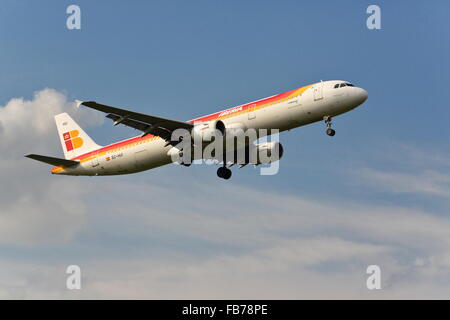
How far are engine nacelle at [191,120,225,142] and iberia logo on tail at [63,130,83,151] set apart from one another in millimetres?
13896

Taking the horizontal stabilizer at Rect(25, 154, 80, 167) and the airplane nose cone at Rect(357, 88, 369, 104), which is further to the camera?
the horizontal stabilizer at Rect(25, 154, 80, 167)

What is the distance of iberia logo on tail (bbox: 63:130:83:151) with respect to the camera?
4991cm

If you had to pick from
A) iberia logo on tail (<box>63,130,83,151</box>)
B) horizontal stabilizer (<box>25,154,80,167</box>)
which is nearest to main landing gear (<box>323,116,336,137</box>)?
horizontal stabilizer (<box>25,154,80,167</box>)

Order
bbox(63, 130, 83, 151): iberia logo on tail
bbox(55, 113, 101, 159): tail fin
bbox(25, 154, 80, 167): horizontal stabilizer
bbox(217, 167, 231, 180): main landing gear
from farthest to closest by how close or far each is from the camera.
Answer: bbox(63, 130, 83, 151): iberia logo on tail → bbox(55, 113, 101, 159): tail fin → bbox(217, 167, 231, 180): main landing gear → bbox(25, 154, 80, 167): horizontal stabilizer

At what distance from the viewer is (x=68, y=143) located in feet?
167

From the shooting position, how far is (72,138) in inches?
2004

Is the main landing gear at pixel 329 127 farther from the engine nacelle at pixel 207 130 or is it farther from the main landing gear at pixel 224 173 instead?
the main landing gear at pixel 224 173

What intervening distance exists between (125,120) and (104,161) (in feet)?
22.8

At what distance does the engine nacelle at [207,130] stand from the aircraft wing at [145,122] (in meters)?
1.03

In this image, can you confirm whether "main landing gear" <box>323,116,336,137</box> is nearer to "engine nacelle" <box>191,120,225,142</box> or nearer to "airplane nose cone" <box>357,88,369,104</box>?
"airplane nose cone" <box>357,88,369,104</box>
